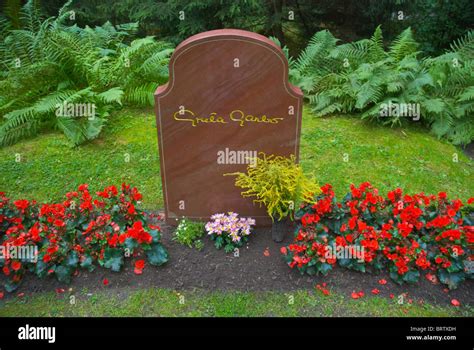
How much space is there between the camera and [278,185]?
3699 mm

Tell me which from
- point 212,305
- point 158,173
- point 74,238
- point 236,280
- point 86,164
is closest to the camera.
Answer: point 212,305

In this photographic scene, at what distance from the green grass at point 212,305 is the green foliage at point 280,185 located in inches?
31.5

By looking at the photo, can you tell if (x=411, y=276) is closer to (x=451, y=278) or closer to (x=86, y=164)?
(x=451, y=278)

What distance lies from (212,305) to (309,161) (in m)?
2.87

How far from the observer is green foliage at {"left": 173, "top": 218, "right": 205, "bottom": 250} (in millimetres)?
3947

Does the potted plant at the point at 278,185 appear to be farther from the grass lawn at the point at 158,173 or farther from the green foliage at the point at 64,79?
the green foliage at the point at 64,79

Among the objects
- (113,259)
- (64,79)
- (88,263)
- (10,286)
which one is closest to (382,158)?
(113,259)

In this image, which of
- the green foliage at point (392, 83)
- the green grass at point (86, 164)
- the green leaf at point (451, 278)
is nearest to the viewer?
the green leaf at point (451, 278)

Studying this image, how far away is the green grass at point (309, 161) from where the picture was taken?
5.22 m

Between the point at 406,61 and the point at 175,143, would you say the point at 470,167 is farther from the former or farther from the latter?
the point at 175,143

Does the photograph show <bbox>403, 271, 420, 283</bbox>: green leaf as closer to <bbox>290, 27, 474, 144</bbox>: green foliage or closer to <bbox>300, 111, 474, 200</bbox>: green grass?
<bbox>300, 111, 474, 200</bbox>: green grass

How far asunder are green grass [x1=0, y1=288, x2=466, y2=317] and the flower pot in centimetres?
65

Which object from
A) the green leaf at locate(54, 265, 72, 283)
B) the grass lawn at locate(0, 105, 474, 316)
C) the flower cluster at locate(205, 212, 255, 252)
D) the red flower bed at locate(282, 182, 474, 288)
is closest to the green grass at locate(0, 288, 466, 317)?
the grass lawn at locate(0, 105, 474, 316)

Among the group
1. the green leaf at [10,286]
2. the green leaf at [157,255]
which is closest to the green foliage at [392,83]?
the green leaf at [157,255]
